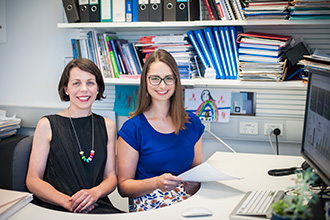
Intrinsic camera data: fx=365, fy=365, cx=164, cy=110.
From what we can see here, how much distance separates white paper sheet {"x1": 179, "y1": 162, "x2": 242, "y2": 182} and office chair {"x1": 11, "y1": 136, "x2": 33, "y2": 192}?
80 centimetres

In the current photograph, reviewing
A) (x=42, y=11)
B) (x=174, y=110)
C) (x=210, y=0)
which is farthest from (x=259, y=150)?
(x=42, y=11)

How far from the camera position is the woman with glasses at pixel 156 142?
1.75 m

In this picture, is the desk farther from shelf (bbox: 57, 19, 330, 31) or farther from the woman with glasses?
shelf (bbox: 57, 19, 330, 31)

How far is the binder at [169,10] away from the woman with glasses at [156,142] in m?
0.55

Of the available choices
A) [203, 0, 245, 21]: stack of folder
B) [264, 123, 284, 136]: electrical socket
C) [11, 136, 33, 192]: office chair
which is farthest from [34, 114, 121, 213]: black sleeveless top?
[264, 123, 284, 136]: electrical socket

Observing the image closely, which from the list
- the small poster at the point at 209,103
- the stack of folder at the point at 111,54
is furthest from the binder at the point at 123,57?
the small poster at the point at 209,103

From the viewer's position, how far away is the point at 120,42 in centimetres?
253

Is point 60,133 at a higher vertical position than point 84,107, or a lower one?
lower

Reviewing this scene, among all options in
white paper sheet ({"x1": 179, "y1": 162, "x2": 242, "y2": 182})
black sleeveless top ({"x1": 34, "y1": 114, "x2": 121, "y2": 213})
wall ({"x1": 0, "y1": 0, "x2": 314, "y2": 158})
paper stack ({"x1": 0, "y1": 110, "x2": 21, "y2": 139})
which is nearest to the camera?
white paper sheet ({"x1": 179, "y1": 162, "x2": 242, "y2": 182})

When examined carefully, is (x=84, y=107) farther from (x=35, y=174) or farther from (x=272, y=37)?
(x=272, y=37)

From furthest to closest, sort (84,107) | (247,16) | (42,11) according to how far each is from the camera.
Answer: (42,11) → (247,16) → (84,107)

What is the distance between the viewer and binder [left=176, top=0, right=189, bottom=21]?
231 centimetres

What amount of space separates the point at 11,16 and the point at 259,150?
218 cm

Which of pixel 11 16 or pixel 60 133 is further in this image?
pixel 11 16
